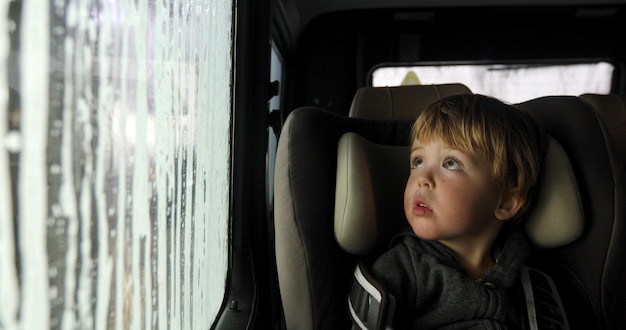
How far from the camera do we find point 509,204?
1.14 metres

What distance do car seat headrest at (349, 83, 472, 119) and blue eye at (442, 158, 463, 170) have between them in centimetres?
56

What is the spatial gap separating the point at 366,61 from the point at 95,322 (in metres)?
2.71

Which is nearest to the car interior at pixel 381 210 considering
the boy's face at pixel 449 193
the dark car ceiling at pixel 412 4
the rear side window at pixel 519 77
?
the boy's face at pixel 449 193

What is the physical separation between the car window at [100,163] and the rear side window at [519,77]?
89.3 inches

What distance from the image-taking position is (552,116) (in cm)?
122

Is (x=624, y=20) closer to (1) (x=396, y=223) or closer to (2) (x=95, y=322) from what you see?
(1) (x=396, y=223)

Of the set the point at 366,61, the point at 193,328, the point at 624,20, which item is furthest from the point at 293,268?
the point at 624,20

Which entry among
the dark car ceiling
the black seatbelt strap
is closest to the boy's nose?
the black seatbelt strap

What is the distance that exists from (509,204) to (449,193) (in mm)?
165

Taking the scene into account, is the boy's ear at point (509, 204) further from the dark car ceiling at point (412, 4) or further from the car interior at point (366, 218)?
the dark car ceiling at point (412, 4)

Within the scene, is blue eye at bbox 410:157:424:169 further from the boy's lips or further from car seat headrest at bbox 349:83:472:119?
car seat headrest at bbox 349:83:472:119

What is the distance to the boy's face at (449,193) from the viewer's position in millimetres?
1090

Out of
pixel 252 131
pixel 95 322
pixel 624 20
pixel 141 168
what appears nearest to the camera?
pixel 95 322

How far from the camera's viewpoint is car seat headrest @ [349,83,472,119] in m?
1.69
